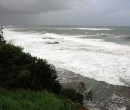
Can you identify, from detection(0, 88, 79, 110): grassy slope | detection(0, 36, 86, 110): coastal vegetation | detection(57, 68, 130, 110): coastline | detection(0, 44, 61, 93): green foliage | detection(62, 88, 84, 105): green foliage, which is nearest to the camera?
detection(0, 88, 79, 110): grassy slope

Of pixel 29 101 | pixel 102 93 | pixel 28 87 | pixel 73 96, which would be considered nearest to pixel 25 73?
pixel 28 87

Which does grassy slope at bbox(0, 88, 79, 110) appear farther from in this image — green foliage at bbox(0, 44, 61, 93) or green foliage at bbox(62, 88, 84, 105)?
green foliage at bbox(62, 88, 84, 105)

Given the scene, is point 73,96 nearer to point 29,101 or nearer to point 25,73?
point 25,73

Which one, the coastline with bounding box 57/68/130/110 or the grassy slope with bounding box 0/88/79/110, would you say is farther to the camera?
the coastline with bounding box 57/68/130/110

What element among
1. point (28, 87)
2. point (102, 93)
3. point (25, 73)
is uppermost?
point (25, 73)

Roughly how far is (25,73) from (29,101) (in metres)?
1.43

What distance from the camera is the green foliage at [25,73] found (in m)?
7.83

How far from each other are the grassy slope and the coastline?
235 centimetres

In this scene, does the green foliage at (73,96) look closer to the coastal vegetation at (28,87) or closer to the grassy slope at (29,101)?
the coastal vegetation at (28,87)

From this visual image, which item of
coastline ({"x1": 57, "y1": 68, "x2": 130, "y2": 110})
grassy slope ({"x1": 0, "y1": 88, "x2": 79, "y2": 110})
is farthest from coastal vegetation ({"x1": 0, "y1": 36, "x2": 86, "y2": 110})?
coastline ({"x1": 57, "y1": 68, "x2": 130, "y2": 110})

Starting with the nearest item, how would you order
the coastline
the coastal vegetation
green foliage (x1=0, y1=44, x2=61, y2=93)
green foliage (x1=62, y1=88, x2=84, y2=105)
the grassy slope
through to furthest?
the grassy slope
the coastal vegetation
green foliage (x1=0, y1=44, x2=61, y2=93)
green foliage (x1=62, y1=88, x2=84, y2=105)
the coastline

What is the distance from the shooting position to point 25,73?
7793 millimetres

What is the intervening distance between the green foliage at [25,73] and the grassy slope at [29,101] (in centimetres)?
50

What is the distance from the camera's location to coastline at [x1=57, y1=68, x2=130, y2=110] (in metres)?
8.86
